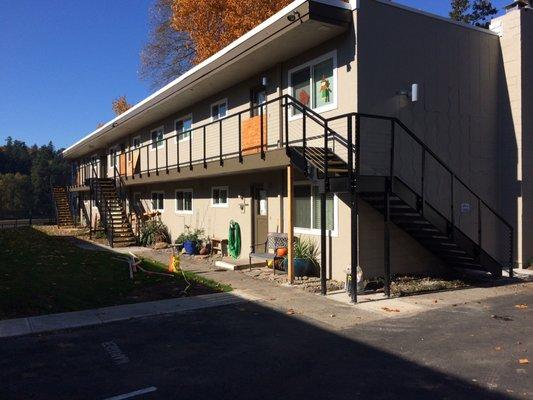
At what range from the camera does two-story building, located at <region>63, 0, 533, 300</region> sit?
1001 cm

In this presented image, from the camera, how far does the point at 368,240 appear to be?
34.5 ft

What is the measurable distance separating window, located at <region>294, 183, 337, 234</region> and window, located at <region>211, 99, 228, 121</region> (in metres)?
4.61

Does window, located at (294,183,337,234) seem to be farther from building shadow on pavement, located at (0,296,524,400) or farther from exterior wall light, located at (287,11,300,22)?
building shadow on pavement, located at (0,296,524,400)

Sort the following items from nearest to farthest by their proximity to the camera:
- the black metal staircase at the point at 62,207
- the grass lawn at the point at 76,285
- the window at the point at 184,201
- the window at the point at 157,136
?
the grass lawn at the point at 76,285, the window at the point at 184,201, the window at the point at 157,136, the black metal staircase at the point at 62,207

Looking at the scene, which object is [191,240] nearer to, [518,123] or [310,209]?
[310,209]

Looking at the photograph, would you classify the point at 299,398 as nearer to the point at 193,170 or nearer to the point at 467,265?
the point at 467,265

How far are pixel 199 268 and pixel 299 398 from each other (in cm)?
882

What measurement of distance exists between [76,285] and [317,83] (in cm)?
697

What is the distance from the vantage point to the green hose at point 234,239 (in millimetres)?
14641

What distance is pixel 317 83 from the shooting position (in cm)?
1148

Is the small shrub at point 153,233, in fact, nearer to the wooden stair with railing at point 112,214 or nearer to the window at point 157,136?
the wooden stair with railing at point 112,214

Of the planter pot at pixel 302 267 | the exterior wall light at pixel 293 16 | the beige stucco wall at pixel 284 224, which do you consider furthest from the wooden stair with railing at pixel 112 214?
the exterior wall light at pixel 293 16

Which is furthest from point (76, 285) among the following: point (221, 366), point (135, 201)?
point (135, 201)

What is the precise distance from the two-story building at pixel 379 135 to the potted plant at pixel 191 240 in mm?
1479
